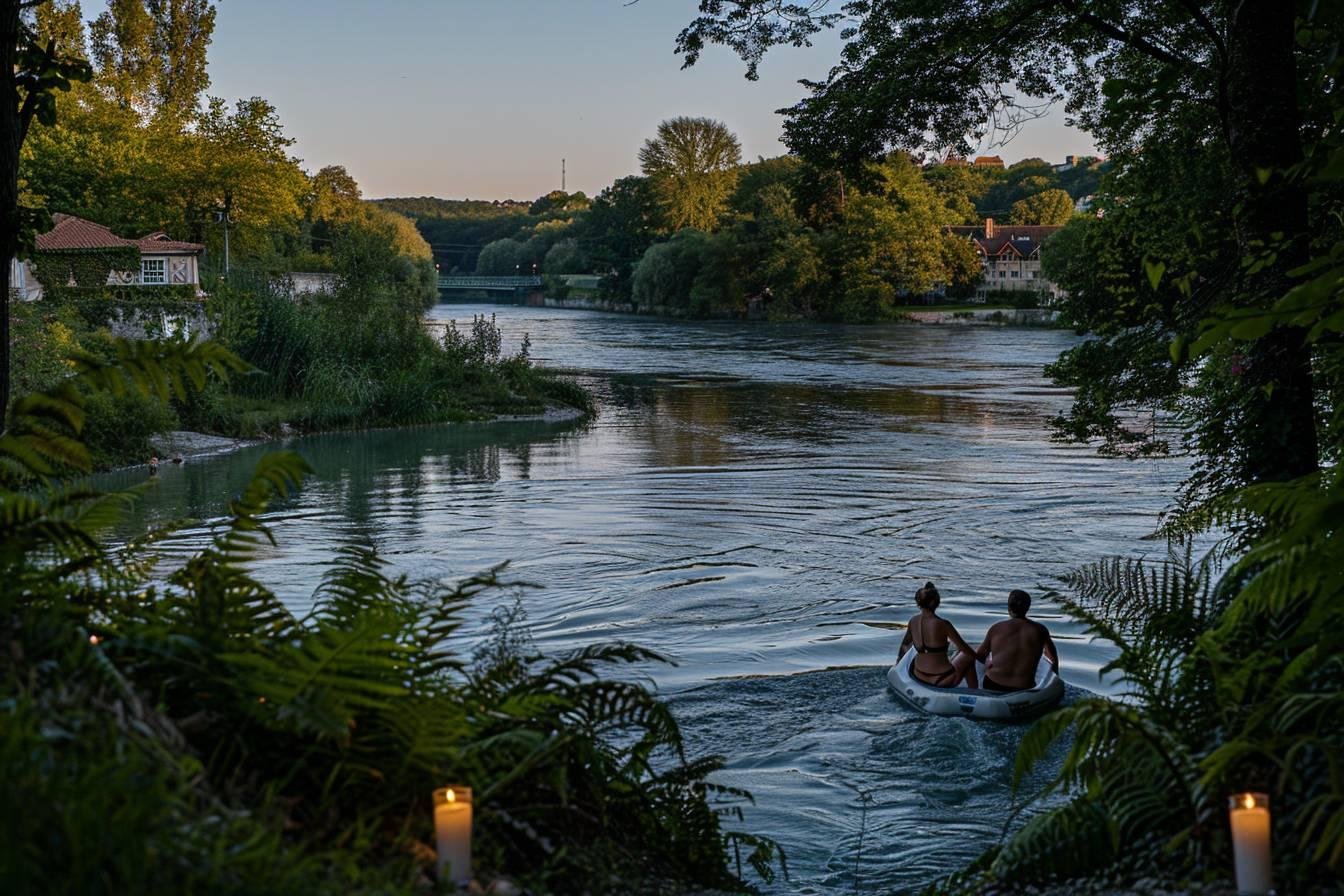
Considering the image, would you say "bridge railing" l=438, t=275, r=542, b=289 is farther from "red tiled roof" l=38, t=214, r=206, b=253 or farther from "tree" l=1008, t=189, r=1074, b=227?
"red tiled roof" l=38, t=214, r=206, b=253

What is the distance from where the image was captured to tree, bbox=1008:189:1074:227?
130875 millimetres

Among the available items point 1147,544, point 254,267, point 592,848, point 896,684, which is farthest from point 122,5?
point 592,848

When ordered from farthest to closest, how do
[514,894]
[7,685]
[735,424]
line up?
[735,424] < [514,894] < [7,685]

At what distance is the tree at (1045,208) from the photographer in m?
131

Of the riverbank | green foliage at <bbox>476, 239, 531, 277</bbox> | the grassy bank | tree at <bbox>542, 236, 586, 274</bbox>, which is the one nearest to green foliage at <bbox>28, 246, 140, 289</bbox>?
the grassy bank

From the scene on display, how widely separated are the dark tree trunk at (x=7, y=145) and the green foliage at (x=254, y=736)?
166cm

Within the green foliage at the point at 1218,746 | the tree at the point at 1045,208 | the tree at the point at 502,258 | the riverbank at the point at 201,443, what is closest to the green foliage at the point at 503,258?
the tree at the point at 502,258

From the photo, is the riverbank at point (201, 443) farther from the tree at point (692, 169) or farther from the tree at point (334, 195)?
the tree at point (692, 169)

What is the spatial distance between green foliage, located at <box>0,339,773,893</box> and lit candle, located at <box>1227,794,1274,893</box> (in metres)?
1.64

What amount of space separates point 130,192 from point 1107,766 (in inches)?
2081

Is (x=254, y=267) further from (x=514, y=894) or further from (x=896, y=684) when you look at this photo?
Answer: (x=514, y=894)

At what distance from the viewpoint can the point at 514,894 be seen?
3.33 meters

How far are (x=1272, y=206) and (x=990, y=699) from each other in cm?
473

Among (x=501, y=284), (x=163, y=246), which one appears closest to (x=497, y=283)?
(x=501, y=284)
